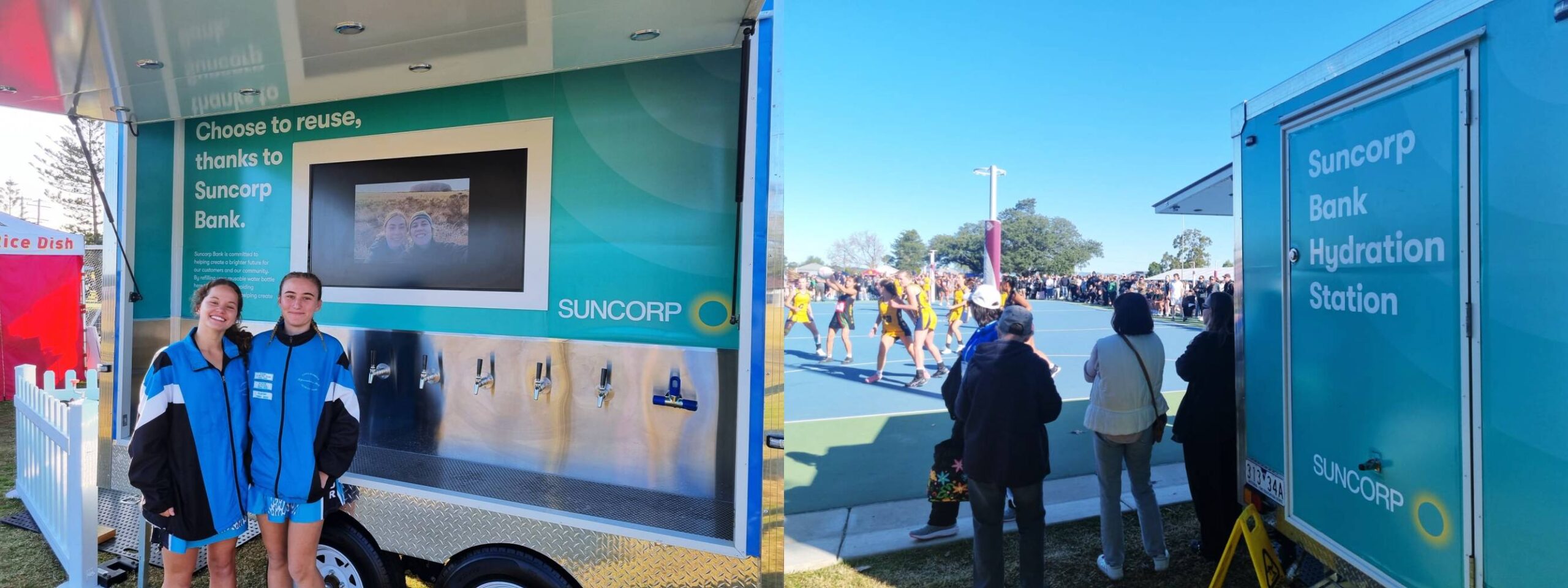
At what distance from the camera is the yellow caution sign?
9.75 feet

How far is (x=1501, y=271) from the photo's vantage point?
6.39ft

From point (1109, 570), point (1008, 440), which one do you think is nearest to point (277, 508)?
point (1008, 440)

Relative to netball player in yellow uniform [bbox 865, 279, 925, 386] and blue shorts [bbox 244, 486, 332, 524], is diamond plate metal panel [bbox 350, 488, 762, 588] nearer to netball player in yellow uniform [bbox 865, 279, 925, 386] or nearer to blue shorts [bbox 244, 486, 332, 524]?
blue shorts [bbox 244, 486, 332, 524]

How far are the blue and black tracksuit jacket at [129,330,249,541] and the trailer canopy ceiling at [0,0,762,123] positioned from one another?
959 millimetres

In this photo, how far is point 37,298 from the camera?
8055 mm

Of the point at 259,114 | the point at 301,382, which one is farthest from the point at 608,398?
the point at 259,114

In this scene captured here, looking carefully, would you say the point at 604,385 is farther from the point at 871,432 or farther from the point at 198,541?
the point at 871,432

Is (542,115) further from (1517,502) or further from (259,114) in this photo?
(1517,502)

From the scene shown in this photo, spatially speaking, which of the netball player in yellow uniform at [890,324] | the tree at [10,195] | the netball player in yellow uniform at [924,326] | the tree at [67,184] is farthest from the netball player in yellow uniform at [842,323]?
the tree at [10,195]

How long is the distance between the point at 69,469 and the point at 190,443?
1.61 metres

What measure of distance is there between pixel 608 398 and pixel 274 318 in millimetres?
1895

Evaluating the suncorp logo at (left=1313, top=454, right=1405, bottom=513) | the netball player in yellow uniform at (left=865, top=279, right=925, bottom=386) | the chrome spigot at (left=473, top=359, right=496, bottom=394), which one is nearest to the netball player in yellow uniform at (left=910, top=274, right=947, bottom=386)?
the netball player in yellow uniform at (left=865, top=279, right=925, bottom=386)

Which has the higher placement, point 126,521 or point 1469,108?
point 1469,108

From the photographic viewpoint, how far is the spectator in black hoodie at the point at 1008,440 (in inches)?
122
